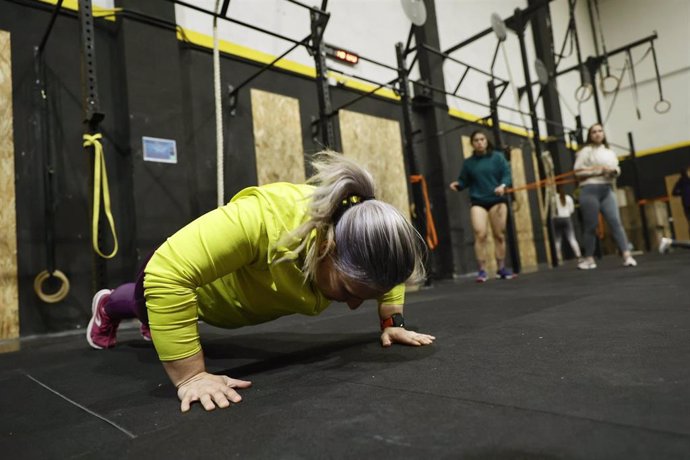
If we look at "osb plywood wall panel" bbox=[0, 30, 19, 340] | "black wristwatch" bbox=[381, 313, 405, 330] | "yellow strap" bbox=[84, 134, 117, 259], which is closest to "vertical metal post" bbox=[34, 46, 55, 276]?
"osb plywood wall panel" bbox=[0, 30, 19, 340]

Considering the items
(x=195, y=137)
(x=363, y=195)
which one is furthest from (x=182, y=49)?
(x=363, y=195)

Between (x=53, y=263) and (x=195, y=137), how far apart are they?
1331 millimetres

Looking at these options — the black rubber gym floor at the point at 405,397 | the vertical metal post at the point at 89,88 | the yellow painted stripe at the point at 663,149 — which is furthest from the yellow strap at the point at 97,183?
the yellow painted stripe at the point at 663,149

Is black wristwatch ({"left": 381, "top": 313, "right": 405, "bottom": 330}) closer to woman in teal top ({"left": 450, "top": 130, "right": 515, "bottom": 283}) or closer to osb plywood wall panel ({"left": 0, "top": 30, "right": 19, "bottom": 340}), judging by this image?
osb plywood wall panel ({"left": 0, "top": 30, "right": 19, "bottom": 340})

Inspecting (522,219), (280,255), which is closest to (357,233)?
(280,255)

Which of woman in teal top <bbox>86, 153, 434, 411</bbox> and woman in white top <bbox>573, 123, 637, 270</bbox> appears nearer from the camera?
woman in teal top <bbox>86, 153, 434, 411</bbox>

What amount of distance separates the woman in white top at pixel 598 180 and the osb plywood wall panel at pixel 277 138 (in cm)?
236

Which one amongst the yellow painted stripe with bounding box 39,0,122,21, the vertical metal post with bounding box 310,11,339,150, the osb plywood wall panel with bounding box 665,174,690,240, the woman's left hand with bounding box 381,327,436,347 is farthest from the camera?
the osb plywood wall panel with bounding box 665,174,690,240

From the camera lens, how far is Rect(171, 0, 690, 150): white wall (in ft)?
13.0

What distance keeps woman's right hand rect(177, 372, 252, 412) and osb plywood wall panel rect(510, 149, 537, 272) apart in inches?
234

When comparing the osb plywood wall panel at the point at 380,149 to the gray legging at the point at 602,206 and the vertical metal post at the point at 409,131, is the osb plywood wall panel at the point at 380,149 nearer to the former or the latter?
the vertical metal post at the point at 409,131

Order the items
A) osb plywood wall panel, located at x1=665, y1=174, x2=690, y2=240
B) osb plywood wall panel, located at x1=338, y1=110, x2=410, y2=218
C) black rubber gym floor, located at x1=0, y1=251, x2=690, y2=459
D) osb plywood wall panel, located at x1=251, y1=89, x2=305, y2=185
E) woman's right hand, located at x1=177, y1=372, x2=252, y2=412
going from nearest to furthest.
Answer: black rubber gym floor, located at x1=0, y1=251, x2=690, y2=459
woman's right hand, located at x1=177, y1=372, x2=252, y2=412
osb plywood wall panel, located at x1=251, y1=89, x2=305, y2=185
osb plywood wall panel, located at x1=338, y1=110, x2=410, y2=218
osb plywood wall panel, located at x1=665, y1=174, x2=690, y2=240

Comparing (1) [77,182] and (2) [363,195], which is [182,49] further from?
(2) [363,195]

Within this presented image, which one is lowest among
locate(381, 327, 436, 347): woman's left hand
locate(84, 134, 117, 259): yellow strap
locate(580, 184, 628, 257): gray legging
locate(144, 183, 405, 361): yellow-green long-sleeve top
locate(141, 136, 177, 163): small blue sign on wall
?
locate(381, 327, 436, 347): woman's left hand
